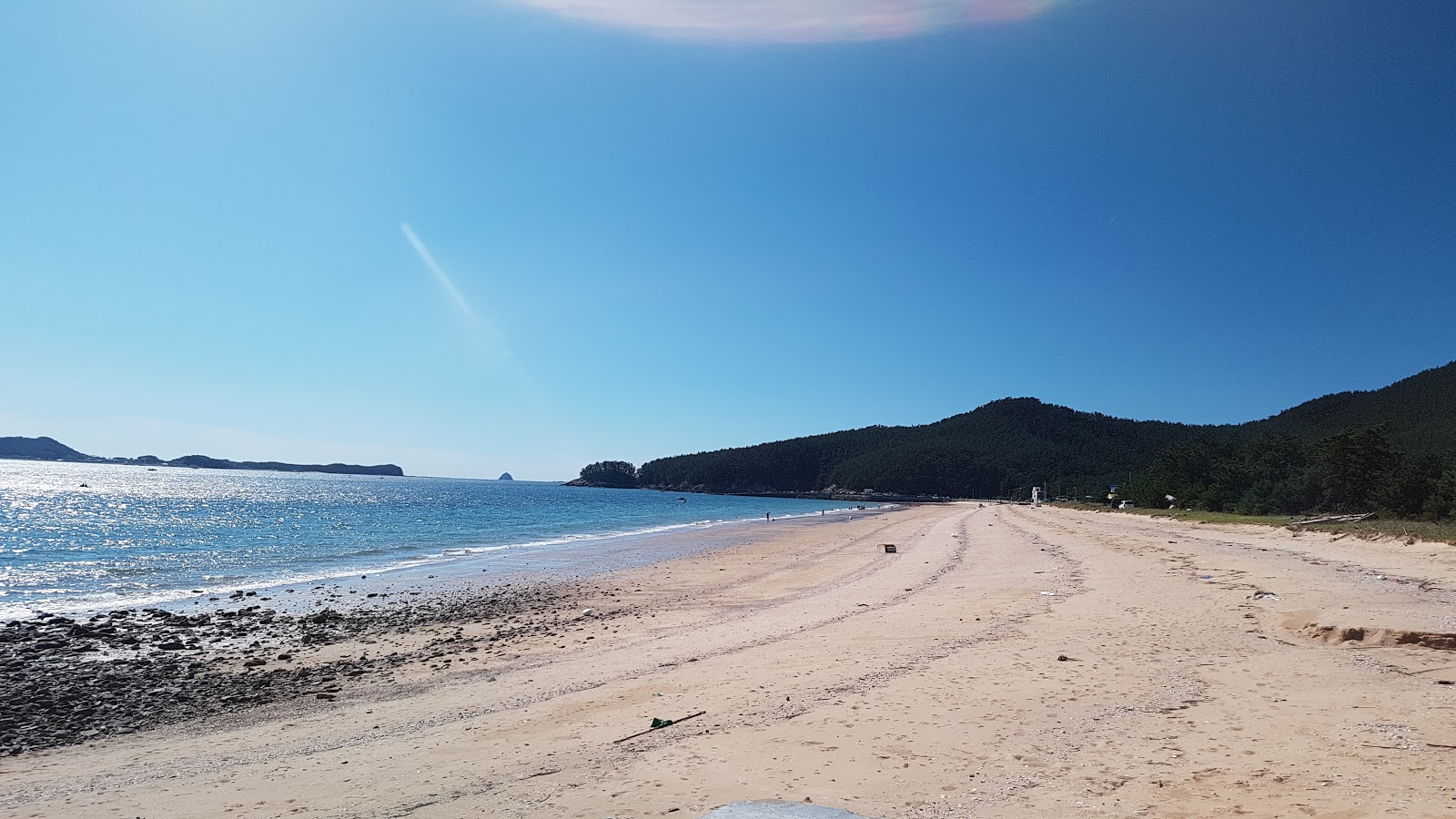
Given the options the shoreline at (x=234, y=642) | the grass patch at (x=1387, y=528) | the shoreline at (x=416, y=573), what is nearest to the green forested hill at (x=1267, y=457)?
the grass patch at (x=1387, y=528)

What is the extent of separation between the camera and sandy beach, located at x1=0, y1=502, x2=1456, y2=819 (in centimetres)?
529

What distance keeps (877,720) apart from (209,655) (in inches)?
509

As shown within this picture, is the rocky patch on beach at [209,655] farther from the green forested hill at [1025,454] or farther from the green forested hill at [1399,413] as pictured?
the green forested hill at [1025,454]

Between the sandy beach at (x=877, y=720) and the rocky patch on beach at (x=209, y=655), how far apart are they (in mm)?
261

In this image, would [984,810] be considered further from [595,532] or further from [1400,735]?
[595,532]

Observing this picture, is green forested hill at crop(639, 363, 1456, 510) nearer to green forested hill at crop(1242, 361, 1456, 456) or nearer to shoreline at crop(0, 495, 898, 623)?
green forested hill at crop(1242, 361, 1456, 456)

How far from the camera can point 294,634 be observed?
48.9 feet

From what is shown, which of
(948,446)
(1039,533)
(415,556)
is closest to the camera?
(415,556)

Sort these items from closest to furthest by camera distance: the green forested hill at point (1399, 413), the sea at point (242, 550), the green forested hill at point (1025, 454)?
1. the sea at point (242, 550)
2. the green forested hill at point (1399, 413)
3. the green forested hill at point (1025, 454)

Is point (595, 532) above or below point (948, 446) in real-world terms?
below

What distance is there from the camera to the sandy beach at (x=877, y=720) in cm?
529

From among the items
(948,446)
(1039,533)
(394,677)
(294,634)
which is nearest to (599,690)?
(394,677)

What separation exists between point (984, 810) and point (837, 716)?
249cm

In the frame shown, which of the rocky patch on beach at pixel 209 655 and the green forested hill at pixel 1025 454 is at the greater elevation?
the green forested hill at pixel 1025 454
